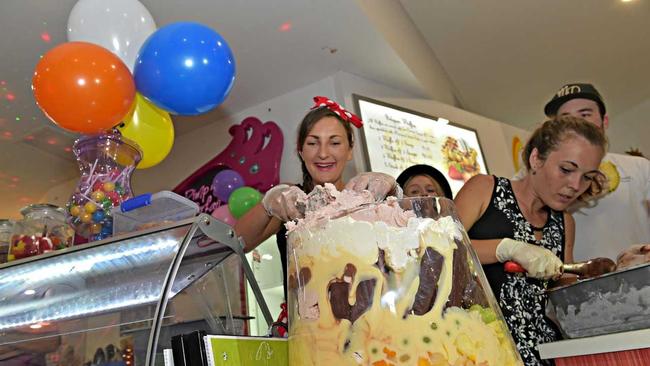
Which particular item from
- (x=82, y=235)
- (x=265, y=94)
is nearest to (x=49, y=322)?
(x=82, y=235)

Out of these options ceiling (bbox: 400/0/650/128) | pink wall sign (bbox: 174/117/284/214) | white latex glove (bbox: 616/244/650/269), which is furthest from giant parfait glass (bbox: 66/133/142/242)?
ceiling (bbox: 400/0/650/128)

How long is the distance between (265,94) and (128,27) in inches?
60.2

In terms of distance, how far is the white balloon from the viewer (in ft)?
6.68

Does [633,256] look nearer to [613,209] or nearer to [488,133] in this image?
[613,209]

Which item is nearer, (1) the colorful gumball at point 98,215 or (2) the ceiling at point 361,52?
(1) the colorful gumball at point 98,215

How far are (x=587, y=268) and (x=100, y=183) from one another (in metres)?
1.40

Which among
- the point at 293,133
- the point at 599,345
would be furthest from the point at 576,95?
the point at 293,133

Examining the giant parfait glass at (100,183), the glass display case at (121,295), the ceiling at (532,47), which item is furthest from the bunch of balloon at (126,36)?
the ceiling at (532,47)

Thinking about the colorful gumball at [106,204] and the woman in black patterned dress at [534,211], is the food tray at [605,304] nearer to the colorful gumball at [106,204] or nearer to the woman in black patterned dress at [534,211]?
the woman in black patterned dress at [534,211]

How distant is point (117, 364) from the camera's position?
108 centimetres

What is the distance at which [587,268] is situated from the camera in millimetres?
1420

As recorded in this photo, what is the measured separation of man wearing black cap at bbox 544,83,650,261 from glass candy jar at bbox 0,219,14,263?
203cm

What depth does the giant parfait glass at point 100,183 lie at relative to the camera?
137 cm

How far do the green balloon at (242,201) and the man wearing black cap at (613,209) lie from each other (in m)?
1.62
